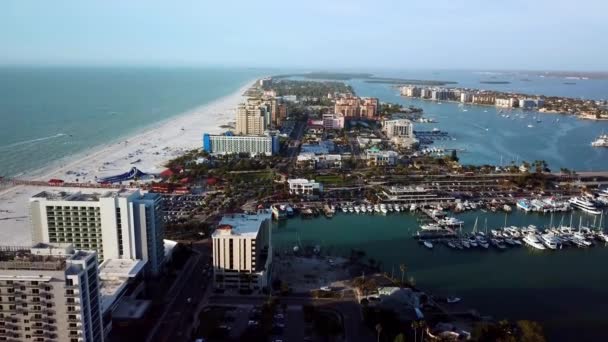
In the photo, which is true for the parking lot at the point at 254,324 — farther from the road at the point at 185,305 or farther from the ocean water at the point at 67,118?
the ocean water at the point at 67,118

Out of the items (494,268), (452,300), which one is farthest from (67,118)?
(452,300)

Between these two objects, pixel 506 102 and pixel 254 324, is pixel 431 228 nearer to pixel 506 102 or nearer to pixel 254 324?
pixel 254 324

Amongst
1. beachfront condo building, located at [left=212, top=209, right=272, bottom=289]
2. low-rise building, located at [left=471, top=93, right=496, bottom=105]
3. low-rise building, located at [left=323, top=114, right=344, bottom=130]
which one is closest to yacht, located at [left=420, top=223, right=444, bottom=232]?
beachfront condo building, located at [left=212, top=209, right=272, bottom=289]

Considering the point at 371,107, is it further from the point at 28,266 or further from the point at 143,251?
the point at 28,266

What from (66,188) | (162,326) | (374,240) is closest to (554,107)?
(374,240)

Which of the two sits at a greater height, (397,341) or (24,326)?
(24,326)

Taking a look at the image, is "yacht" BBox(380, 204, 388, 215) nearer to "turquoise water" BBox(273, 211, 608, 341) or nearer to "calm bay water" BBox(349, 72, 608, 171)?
"turquoise water" BBox(273, 211, 608, 341)
